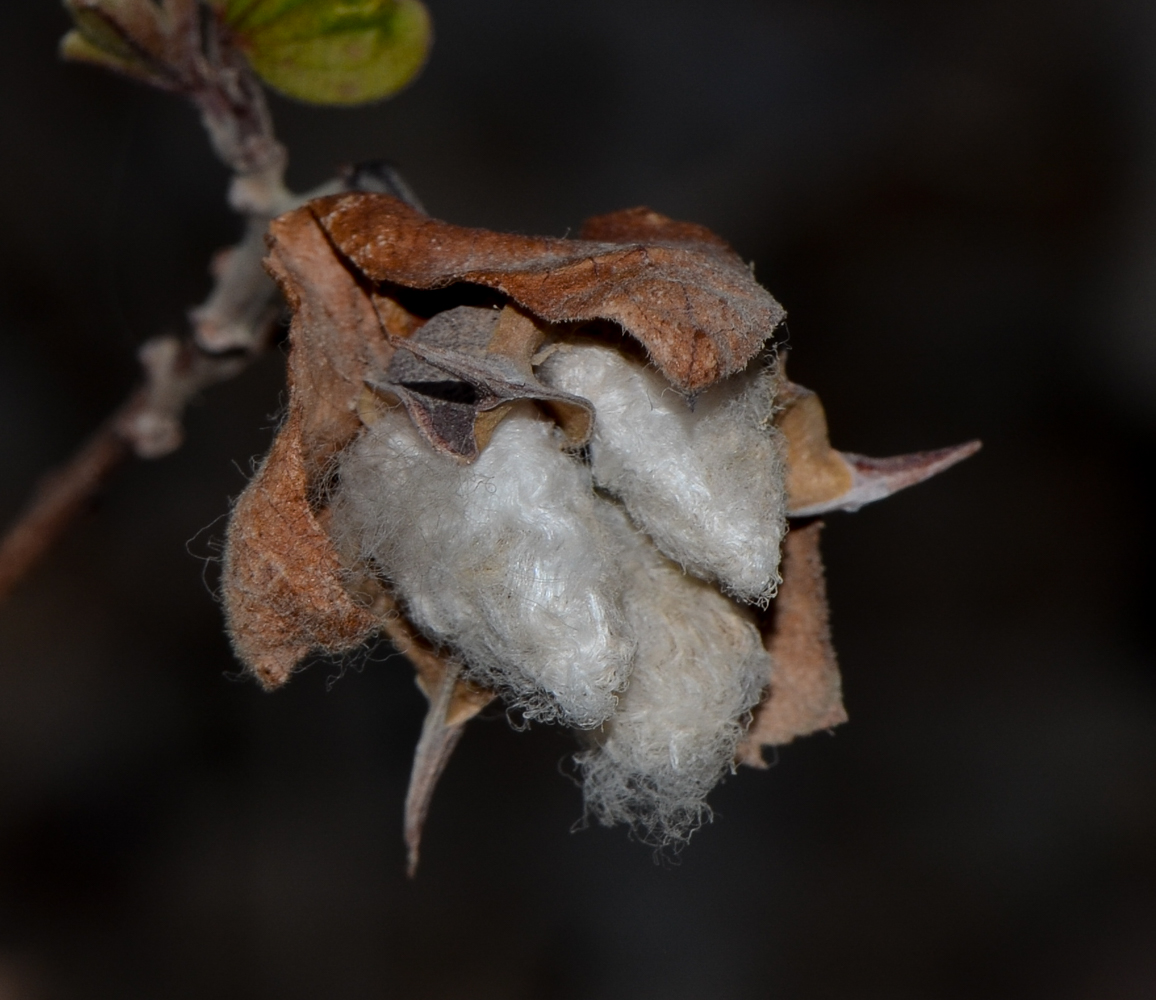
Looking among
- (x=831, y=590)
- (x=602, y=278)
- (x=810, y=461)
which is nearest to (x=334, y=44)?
(x=602, y=278)

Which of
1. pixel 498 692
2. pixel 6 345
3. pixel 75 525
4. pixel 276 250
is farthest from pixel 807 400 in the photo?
pixel 6 345

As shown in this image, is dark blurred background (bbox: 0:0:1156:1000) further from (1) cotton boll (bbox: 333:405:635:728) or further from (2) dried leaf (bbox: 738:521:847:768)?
(1) cotton boll (bbox: 333:405:635:728)

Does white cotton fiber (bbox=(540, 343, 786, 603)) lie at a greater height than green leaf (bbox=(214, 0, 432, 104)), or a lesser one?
lesser

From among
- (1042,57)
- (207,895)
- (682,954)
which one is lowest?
(682,954)

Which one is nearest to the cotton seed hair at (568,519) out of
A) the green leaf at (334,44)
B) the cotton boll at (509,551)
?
the cotton boll at (509,551)

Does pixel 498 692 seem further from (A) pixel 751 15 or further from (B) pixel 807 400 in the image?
(A) pixel 751 15

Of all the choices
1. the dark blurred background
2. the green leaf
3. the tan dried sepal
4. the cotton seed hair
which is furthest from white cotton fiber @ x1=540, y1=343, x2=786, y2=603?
the dark blurred background

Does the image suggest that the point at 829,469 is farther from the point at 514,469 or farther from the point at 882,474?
the point at 514,469

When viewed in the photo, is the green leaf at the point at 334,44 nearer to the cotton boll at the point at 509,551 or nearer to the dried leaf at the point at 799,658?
the cotton boll at the point at 509,551
